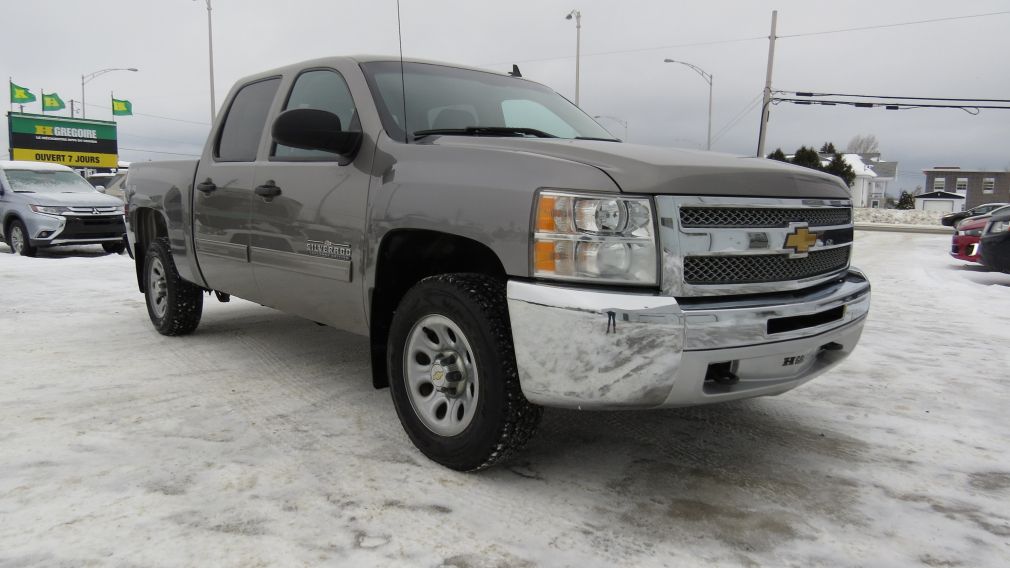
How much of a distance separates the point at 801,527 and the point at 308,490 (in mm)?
1877

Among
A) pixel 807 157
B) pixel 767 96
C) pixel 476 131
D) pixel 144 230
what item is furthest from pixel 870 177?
pixel 476 131

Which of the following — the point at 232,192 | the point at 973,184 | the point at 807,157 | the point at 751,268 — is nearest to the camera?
the point at 751,268

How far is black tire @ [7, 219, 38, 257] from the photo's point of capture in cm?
1212

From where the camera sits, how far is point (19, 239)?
12320 millimetres

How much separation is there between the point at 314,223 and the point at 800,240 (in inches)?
91.5

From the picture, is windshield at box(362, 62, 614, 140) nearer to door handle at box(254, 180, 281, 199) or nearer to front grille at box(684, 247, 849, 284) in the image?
door handle at box(254, 180, 281, 199)

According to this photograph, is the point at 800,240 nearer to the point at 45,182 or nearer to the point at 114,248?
the point at 114,248

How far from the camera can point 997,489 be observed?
9.82 ft

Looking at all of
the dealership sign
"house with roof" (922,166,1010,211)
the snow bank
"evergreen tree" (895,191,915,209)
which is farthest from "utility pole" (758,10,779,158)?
"house with roof" (922,166,1010,211)

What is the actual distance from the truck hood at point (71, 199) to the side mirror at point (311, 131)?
1112cm

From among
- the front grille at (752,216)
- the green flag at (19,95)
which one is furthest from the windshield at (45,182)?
the green flag at (19,95)

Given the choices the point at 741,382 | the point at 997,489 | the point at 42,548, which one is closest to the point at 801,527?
the point at 741,382

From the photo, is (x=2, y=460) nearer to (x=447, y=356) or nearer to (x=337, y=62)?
(x=447, y=356)

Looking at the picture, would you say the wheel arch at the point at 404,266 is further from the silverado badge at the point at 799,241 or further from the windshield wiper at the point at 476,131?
the silverado badge at the point at 799,241
